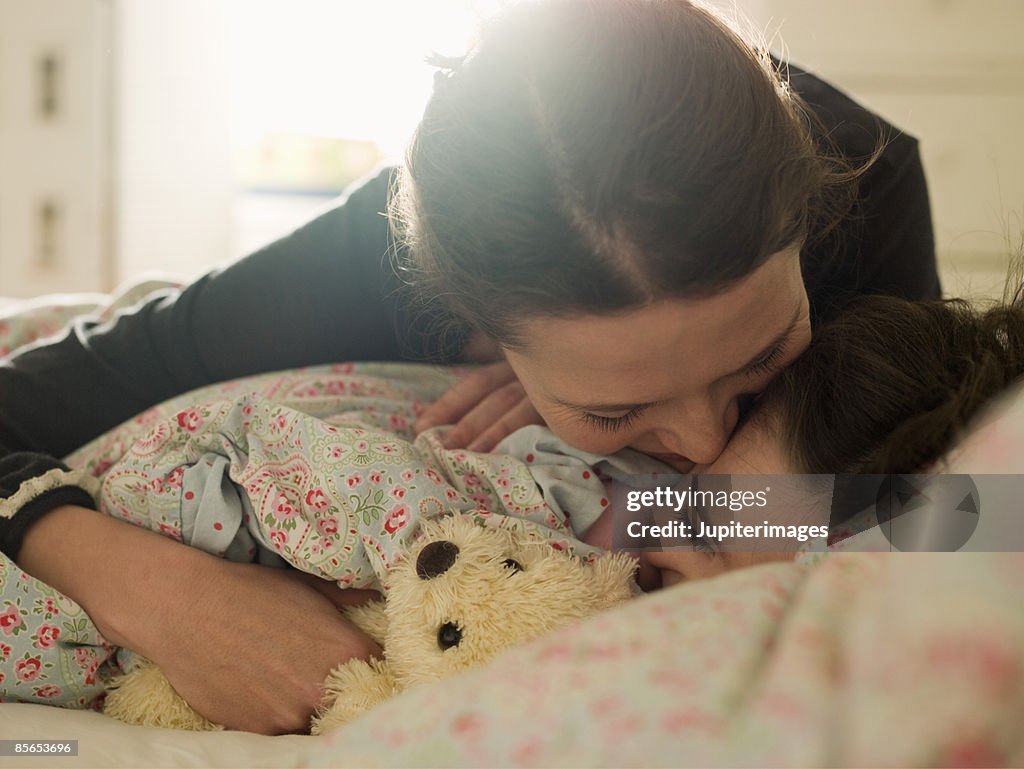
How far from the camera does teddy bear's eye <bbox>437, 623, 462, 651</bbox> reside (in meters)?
0.65

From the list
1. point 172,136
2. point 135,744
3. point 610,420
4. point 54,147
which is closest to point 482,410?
point 610,420

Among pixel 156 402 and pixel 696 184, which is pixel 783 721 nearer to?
pixel 696 184

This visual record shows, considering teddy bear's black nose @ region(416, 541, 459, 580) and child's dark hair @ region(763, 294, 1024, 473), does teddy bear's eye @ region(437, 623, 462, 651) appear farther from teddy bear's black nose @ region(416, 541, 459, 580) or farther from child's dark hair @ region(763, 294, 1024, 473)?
child's dark hair @ region(763, 294, 1024, 473)

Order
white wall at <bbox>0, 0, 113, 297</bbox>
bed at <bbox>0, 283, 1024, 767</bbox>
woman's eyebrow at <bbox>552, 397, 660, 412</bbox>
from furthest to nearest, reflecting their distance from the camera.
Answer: white wall at <bbox>0, 0, 113, 297</bbox> → woman's eyebrow at <bbox>552, 397, 660, 412</bbox> → bed at <bbox>0, 283, 1024, 767</bbox>

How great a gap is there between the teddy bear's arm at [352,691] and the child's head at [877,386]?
305 millimetres

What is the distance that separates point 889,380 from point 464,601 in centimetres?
35

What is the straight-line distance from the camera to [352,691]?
67 cm

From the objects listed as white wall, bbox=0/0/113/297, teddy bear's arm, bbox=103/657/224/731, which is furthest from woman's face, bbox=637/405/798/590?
white wall, bbox=0/0/113/297

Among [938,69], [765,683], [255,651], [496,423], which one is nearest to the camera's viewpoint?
[765,683]

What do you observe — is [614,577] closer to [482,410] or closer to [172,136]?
[482,410]

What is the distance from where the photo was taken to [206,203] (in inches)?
97.7

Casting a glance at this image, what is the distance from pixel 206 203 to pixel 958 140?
188 centimetres

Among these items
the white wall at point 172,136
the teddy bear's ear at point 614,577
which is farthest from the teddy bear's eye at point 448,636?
the white wall at point 172,136

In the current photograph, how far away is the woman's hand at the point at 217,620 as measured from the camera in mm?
708
